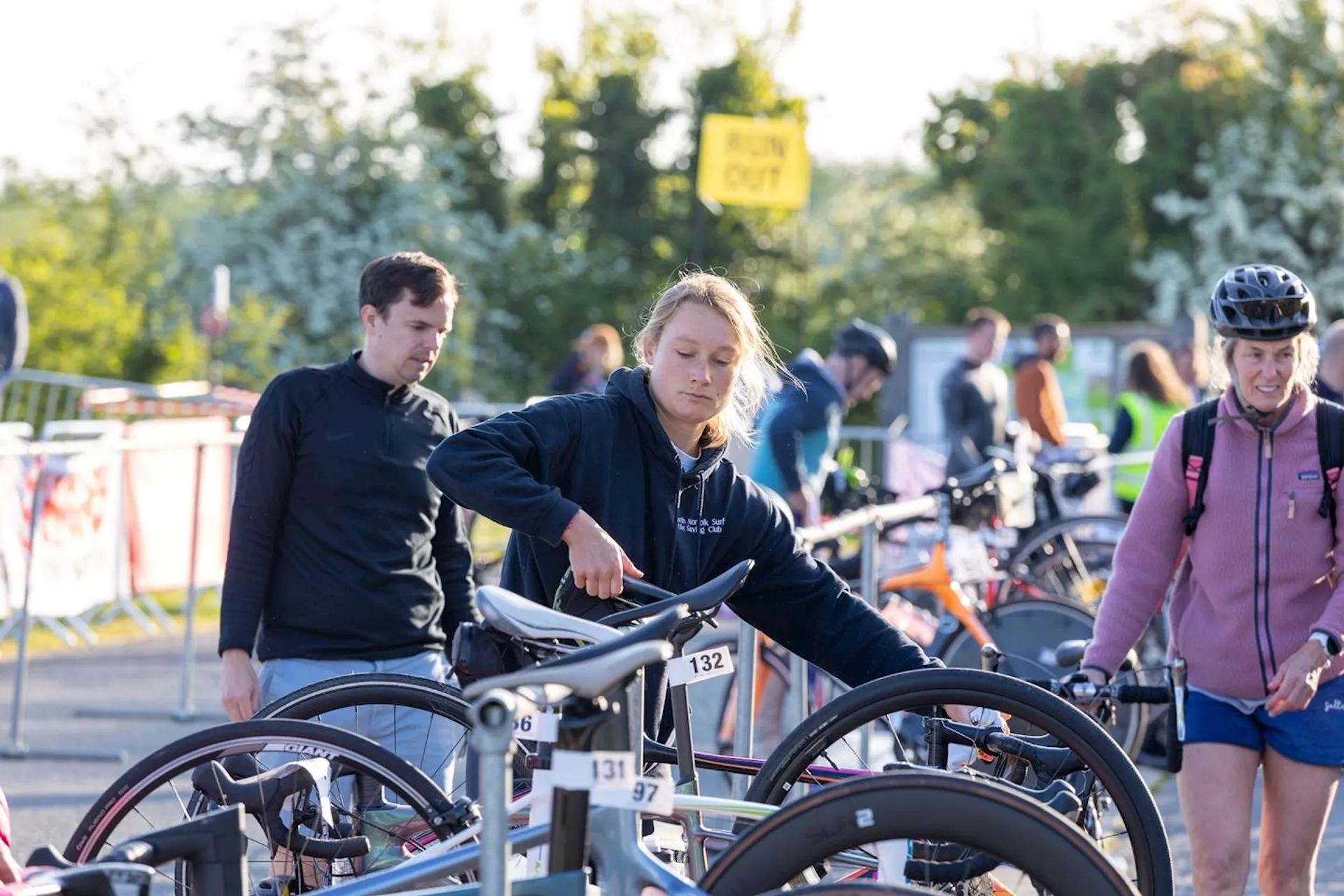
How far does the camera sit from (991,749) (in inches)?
141

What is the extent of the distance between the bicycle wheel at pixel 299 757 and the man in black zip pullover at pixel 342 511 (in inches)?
49.2

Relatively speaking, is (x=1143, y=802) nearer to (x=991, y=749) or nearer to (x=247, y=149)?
(x=991, y=749)

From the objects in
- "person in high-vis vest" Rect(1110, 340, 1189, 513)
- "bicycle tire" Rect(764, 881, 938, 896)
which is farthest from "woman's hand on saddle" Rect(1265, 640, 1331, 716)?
"person in high-vis vest" Rect(1110, 340, 1189, 513)

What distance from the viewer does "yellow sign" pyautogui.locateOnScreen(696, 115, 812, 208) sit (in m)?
15.4

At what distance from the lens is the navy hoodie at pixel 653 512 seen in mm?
3721

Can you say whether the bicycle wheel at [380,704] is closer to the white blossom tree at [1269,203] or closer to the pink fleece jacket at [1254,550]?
the pink fleece jacket at [1254,550]

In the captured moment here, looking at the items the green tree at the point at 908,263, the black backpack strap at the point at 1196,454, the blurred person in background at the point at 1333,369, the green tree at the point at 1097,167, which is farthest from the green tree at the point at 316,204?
the black backpack strap at the point at 1196,454

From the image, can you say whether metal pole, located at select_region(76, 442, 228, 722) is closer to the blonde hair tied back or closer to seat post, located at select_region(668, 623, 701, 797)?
the blonde hair tied back

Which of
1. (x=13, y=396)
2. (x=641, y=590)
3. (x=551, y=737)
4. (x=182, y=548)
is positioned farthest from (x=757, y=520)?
(x=13, y=396)

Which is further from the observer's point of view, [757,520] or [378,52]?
[378,52]

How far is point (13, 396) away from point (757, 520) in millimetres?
15802

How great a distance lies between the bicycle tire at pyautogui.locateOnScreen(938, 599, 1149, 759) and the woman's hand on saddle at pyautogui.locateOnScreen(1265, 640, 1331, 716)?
3530 millimetres

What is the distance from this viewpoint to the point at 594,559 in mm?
3529

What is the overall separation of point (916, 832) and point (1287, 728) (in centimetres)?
206
